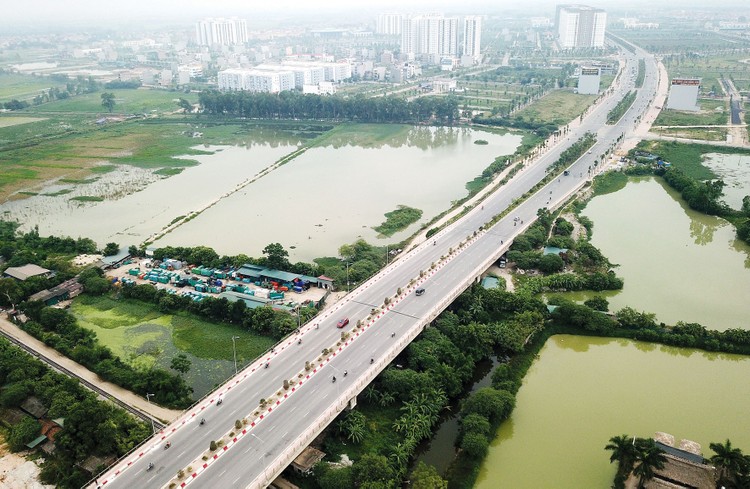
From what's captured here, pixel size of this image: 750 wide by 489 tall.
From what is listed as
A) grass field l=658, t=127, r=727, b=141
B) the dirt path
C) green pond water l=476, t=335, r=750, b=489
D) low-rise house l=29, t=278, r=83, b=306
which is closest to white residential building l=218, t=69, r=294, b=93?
grass field l=658, t=127, r=727, b=141

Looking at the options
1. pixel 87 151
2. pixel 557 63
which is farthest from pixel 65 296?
pixel 557 63

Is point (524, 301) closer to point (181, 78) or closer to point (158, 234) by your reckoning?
point (158, 234)

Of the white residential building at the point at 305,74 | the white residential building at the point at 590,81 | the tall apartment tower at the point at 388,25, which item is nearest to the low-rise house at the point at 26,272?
the white residential building at the point at 305,74

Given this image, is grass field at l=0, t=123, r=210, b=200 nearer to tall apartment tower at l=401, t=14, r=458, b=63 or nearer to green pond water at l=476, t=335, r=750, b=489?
green pond water at l=476, t=335, r=750, b=489

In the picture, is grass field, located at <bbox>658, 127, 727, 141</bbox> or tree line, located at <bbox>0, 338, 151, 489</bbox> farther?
grass field, located at <bbox>658, 127, 727, 141</bbox>

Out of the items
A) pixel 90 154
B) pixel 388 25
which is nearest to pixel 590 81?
pixel 90 154

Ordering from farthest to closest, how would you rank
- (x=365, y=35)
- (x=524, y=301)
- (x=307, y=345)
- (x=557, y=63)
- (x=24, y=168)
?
(x=365, y=35) < (x=557, y=63) < (x=24, y=168) < (x=524, y=301) < (x=307, y=345)

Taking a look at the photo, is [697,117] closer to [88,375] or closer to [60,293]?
[60,293]
